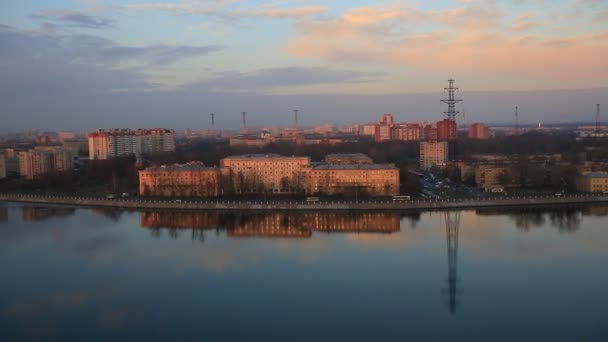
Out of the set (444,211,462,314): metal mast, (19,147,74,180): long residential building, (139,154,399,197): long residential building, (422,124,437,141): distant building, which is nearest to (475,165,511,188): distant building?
(139,154,399,197): long residential building

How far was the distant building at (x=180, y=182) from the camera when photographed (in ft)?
36.5

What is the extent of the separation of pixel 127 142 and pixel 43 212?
425 inches

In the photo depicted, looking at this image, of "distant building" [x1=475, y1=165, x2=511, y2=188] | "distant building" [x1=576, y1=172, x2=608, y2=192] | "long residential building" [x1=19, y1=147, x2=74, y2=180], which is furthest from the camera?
"long residential building" [x1=19, y1=147, x2=74, y2=180]

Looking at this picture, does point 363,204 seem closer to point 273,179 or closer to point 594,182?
point 273,179

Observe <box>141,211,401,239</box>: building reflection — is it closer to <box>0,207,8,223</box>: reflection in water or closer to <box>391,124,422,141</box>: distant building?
<box>0,207,8,223</box>: reflection in water

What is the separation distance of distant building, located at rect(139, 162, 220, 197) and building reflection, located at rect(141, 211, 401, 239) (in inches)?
67.6

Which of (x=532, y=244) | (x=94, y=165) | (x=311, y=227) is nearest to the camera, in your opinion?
(x=532, y=244)

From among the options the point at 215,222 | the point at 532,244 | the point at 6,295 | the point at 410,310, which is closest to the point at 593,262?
the point at 532,244

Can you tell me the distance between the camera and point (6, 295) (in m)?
5.19

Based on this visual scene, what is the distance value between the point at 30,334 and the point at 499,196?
7691 millimetres

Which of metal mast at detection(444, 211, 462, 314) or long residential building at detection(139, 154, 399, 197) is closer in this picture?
metal mast at detection(444, 211, 462, 314)

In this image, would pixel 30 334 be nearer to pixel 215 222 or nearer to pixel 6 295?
pixel 6 295

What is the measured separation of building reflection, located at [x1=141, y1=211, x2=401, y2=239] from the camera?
7.66 m

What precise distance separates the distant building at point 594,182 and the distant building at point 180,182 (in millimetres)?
6392
